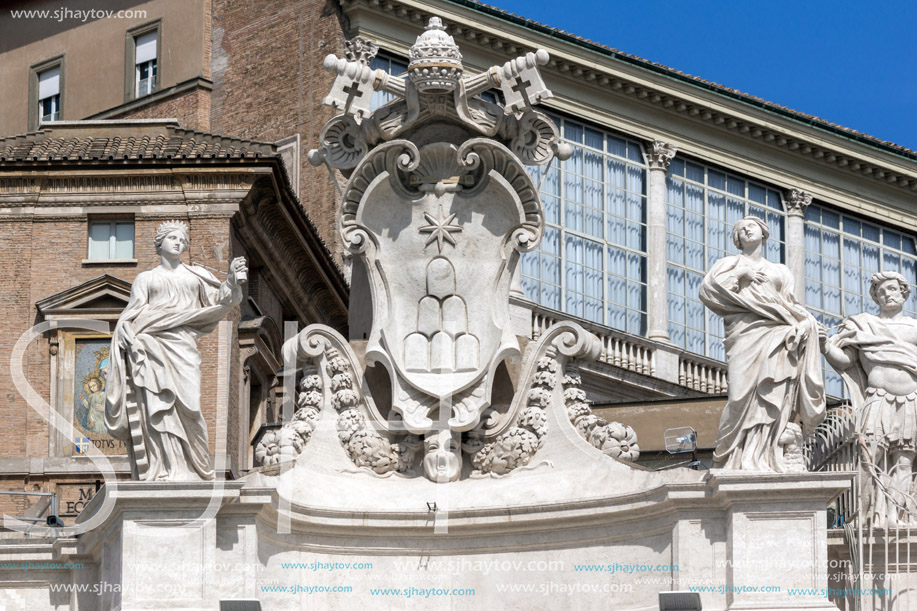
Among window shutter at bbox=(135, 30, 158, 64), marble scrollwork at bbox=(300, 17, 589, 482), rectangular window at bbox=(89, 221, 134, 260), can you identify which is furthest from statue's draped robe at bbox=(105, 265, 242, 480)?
window shutter at bbox=(135, 30, 158, 64)

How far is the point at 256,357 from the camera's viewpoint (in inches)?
1635

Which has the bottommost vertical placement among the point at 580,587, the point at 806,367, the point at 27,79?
the point at 580,587

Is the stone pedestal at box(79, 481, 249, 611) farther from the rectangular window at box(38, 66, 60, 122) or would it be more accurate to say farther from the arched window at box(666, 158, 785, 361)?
the rectangular window at box(38, 66, 60, 122)

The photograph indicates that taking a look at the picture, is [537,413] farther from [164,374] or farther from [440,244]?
[164,374]

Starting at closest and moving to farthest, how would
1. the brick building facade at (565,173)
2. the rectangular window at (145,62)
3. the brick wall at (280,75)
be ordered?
the brick building facade at (565,173) → the brick wall at (280,75) → the rectangular window at (145,62)

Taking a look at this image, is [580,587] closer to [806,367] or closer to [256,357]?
[806,367]

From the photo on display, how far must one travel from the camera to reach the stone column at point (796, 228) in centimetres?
4647

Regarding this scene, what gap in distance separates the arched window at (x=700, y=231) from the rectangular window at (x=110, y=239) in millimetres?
9853

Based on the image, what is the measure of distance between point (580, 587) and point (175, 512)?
10.9 feet

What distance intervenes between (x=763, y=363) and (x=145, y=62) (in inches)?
1321

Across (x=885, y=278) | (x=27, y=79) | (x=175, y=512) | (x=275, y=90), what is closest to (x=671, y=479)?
(x=885, y=278)

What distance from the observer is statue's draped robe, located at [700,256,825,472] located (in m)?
17.9

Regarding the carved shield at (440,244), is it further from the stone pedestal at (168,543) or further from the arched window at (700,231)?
the arched window at (700,231)

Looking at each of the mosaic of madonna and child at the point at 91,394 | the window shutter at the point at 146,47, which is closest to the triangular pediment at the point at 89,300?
the mosaic of madonna and child at the point at 91,394
